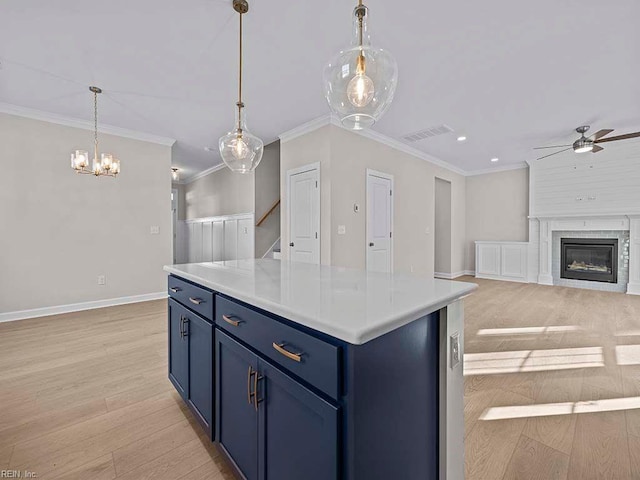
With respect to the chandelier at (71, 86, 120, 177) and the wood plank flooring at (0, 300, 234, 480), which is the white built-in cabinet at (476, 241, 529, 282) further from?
the chandelier at (71, 86, 120, 177)

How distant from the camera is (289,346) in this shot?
35.0 inches

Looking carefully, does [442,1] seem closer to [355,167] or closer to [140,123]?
[355,167]

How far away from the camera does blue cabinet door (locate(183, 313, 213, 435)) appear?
1398mm

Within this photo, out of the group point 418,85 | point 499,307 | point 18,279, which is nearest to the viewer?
point 418,85

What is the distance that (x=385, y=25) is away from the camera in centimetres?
224

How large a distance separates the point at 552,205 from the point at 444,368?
6600 mm

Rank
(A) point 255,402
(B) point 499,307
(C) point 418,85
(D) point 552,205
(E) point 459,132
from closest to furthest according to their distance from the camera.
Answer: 1. (A) point 255,402
2. (C) point 418,85
3. (B) point 499,307
4. (E) point 459,132
5. (D) point 552,205

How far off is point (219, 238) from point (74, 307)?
308 cm

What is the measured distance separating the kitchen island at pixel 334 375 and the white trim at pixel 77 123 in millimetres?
4211

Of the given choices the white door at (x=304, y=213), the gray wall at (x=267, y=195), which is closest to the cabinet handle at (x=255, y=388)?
the white door at (x=304, y=213)

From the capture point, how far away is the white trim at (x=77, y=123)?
3.59m

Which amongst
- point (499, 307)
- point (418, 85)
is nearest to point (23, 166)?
point (418, 85)

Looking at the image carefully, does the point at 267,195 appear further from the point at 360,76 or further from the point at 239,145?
the point at 360,76

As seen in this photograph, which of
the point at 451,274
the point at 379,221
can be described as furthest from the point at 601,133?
the point at 451,274
